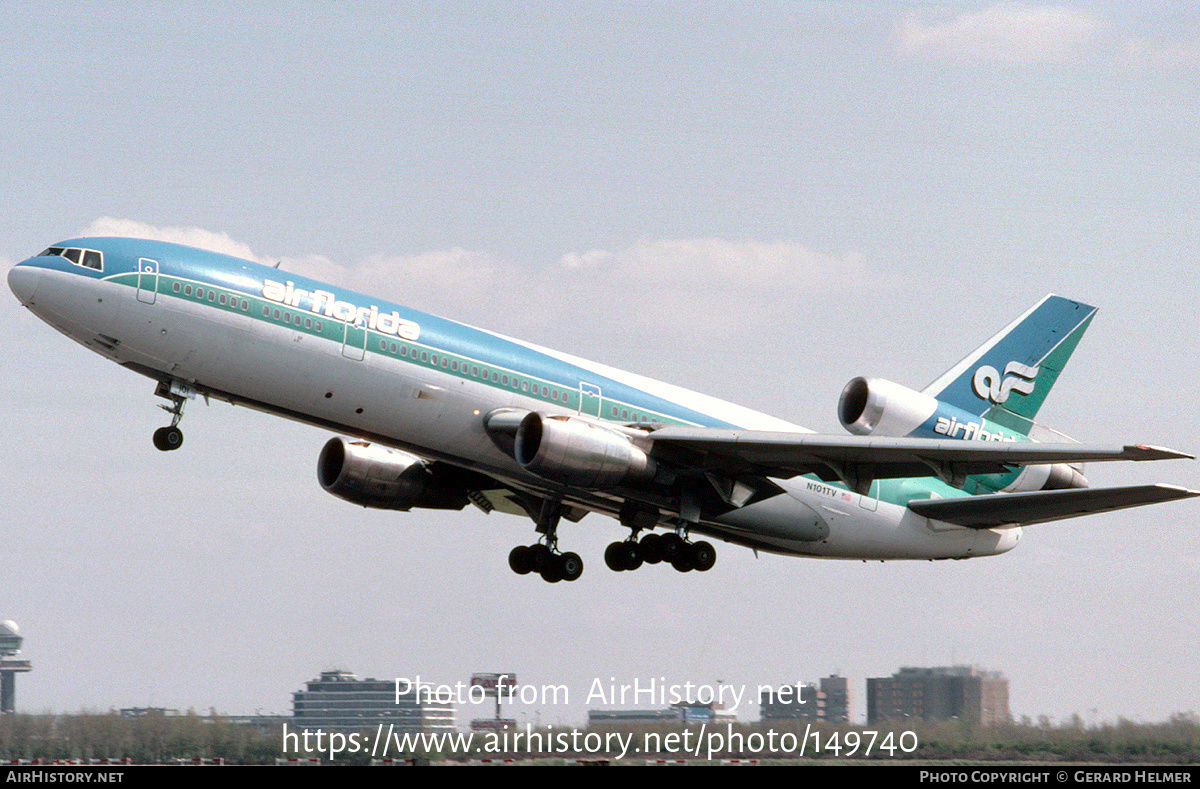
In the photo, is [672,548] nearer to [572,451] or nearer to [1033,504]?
[572,451]

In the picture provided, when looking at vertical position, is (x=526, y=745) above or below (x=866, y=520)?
below

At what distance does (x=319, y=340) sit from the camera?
29219mm

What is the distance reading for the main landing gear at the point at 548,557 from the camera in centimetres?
3612

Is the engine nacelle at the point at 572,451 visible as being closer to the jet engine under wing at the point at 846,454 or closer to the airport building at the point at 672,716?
the jet engine under wing at the point at 846,454

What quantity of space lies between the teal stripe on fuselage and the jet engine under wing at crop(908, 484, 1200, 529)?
23.7 feet

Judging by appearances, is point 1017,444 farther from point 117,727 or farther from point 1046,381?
point 117,727

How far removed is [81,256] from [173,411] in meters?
3.67

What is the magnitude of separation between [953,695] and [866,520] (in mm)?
7315

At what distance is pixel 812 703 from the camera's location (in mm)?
39312

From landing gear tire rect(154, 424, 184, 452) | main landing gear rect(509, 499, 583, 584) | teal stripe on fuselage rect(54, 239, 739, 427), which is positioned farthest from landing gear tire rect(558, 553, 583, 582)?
landing gear tire rect(154, 424, 184, 452)

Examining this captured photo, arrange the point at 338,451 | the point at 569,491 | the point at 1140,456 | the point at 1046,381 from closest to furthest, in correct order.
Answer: the point at 1140,456 → the point at 569,491 → the point at 338,451 → the point at 1046,381

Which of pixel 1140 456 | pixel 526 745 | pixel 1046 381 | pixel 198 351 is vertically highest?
pixel 1046 381

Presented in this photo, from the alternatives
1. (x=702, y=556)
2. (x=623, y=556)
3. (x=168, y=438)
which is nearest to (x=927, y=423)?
(x=702, y=556)

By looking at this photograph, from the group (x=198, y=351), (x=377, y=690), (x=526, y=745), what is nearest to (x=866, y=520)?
(x=526, y=745)
